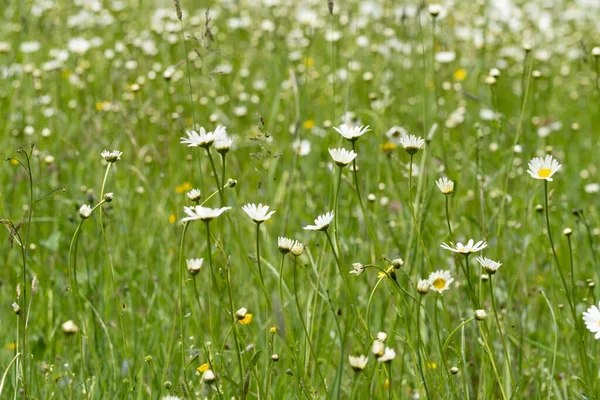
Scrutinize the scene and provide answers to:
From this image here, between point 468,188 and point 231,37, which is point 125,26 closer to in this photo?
point 231,37

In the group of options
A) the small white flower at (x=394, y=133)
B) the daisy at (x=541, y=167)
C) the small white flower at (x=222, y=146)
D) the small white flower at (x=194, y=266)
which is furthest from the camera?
the small white flower at (x=394, y=133)

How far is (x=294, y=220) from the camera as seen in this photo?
10.0ft

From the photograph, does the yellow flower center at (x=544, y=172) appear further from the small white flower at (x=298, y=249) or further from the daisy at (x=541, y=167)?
the small white flower at (x=298, y=249)

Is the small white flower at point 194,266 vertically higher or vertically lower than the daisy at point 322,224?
lower

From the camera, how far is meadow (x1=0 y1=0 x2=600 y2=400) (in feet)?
5.50

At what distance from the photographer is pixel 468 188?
10.9 feet

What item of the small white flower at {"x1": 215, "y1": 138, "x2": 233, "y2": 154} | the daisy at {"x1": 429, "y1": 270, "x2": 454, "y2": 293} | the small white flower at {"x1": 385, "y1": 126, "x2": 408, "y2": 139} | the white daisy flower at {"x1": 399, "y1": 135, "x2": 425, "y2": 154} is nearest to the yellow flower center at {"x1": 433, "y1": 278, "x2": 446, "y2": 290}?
the daisy at {"x1": 429, "y1": 270, "x2": 454, "y2": 293}

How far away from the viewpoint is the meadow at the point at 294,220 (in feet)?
5.50

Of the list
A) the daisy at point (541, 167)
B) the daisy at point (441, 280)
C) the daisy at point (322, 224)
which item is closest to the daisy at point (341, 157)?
the daisy at point (322, 224)

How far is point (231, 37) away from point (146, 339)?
373 centimetres

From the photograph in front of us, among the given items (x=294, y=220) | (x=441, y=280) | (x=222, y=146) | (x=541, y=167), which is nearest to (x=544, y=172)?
(x=541, y=167)

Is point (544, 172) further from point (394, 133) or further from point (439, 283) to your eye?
point (394, 133)

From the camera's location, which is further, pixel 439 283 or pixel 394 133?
pixel 394 133

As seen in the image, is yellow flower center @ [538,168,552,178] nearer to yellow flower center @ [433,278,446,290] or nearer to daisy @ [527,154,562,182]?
daisy @ [527,154,562,182]
